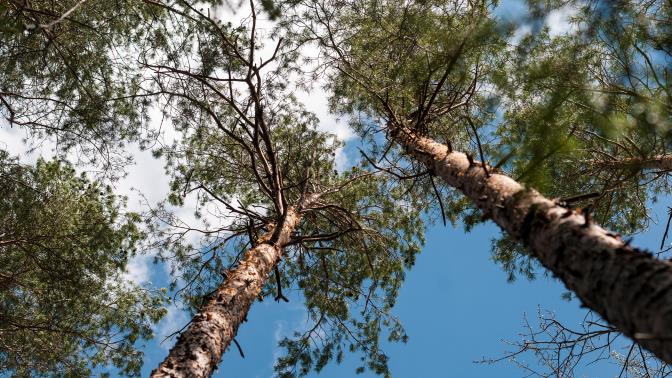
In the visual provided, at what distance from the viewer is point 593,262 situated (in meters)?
2.01

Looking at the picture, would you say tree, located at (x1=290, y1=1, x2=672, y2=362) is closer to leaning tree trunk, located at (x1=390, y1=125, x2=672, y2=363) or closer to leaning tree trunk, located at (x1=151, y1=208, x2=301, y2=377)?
leaning tree trunk, located at (x1=390, y1=125, x2=672, y2=363)

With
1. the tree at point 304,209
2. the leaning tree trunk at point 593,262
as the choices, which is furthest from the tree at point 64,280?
the leaning tree trunk at point 593,262

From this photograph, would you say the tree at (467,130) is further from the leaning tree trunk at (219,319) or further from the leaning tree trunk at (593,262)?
the leaning tree trunk at (219,319)

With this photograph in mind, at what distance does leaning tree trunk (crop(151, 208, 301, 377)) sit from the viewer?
3367mm

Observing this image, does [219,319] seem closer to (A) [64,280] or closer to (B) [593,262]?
(B) [593,262]

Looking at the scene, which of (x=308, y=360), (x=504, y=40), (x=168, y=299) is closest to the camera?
(x=504, y=40)

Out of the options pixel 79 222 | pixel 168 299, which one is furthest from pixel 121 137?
pixel 168 299

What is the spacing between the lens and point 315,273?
8414mm

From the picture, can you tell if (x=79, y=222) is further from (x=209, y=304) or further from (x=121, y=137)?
(x=209, y=304)

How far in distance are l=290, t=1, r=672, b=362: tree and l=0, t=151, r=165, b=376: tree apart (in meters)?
4.43

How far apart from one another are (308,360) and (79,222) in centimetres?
426

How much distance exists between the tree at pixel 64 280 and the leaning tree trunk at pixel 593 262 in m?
6.60

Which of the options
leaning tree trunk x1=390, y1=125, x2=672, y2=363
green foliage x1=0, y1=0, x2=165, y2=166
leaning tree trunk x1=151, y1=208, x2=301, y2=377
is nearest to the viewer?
leaning tree trunk x1=390, y1=125, x2=672, y2=363

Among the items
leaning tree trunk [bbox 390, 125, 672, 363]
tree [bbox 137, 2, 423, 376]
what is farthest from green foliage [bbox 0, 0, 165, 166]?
leaning tree trunk [bbox 390, 125, 672, 363]
